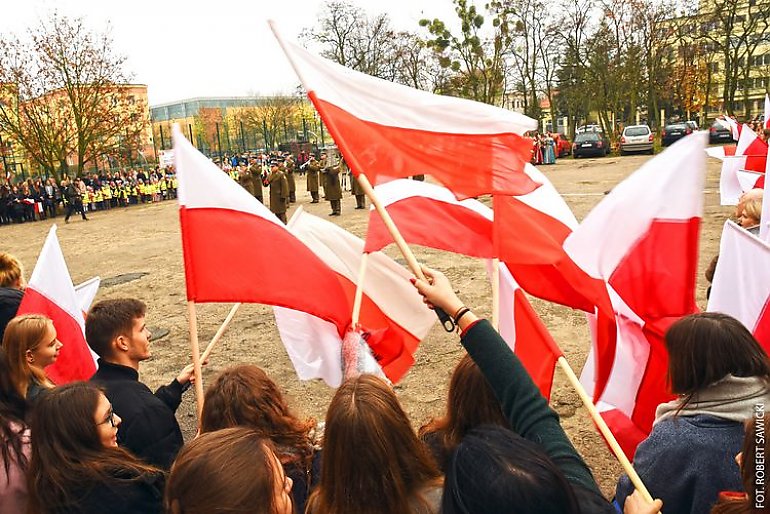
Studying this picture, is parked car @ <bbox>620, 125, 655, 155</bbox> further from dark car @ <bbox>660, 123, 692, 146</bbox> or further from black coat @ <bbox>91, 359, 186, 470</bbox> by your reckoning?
black coat @ <bbox>91, 359, 186, 470</bbox>

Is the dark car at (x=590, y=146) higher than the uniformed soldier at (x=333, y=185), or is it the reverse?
the dark car at (x=590, y=146)

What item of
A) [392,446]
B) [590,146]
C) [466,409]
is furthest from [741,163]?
[590,146]

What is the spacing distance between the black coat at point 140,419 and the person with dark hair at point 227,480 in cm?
101

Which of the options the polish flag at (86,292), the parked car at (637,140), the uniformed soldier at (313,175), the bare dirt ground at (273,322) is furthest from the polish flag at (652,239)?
the parked car at (637,140)

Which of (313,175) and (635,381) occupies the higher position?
(313,175)

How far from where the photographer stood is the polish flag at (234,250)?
9.52 ft

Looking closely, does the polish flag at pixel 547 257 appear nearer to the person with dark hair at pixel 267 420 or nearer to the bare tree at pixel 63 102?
the person with dark hair at pixel 267 420

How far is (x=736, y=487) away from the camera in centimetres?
182

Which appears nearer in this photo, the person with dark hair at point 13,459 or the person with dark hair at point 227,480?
the person with dark hair at point 227,480

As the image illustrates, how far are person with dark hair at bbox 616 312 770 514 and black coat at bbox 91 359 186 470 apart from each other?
6.01 feet

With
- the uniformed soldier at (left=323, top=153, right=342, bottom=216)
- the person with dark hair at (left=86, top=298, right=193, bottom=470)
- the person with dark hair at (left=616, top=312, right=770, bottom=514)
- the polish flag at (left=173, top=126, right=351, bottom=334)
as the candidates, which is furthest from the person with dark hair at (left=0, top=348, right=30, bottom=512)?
the uniformed soldier at (left=323, top=153, right=342, bottom=216)

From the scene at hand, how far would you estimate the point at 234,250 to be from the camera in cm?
300

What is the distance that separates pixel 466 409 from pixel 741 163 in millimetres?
6445

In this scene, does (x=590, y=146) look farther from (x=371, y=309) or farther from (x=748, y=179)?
(x=371, y=309)
